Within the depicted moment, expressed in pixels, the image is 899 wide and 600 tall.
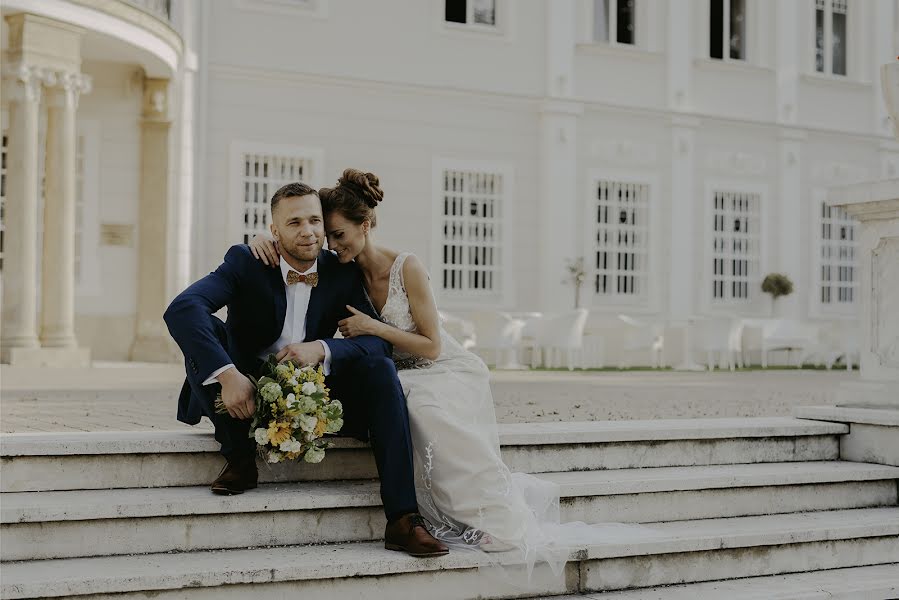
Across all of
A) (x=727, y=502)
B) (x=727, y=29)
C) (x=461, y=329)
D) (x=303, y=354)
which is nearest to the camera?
(x=303, y=354)

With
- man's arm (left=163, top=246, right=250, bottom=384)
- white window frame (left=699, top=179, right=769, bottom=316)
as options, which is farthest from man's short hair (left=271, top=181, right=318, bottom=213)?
white window frame (left=699, top=179, right=769, bottom=316)

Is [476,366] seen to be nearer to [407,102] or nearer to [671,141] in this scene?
[407,102]

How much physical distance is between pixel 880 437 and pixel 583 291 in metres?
11.5

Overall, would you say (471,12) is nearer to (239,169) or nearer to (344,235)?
(239,169)

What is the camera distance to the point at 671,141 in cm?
1767

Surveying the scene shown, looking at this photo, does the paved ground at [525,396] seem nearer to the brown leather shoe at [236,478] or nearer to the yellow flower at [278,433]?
the brown leather shoe at [236,478]

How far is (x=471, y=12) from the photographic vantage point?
16.4 meters

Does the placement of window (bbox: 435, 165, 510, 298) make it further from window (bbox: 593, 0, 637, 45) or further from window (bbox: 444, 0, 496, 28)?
window (bbox: 593, 0, 637, 45)

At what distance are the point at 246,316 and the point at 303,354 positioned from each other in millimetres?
347

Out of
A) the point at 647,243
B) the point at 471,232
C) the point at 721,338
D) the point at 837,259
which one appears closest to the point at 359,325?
the point at 471,232

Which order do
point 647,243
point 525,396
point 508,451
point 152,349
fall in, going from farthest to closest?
point 647,243, point 152,349, point 525,396, point 508,451

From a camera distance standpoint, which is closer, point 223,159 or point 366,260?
point 366,260

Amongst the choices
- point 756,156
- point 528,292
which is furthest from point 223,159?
point 756,156

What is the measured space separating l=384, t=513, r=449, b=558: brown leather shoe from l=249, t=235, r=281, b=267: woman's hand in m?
1.10
